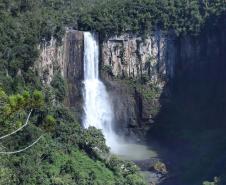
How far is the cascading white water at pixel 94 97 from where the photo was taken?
39.7 metres

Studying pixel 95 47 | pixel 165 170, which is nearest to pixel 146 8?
pixel 95 47

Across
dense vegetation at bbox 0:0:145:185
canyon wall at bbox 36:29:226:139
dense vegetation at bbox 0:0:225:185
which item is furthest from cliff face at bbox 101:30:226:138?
dense vegetation at bbox 0:0:145:185

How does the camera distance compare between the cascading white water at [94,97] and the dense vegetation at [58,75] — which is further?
the cascading white water at [94,97]

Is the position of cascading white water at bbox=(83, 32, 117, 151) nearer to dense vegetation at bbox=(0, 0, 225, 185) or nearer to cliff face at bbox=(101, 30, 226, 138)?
cliff face at bbox=(101, 30, 226, 138)

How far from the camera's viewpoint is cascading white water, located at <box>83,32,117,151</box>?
3972cm

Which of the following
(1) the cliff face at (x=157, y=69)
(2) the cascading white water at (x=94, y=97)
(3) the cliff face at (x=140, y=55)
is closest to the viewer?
(2) the cascading white water at (x=94, y=97)

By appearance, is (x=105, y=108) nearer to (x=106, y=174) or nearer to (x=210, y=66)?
(x=210, y=66)

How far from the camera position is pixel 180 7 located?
42.3m

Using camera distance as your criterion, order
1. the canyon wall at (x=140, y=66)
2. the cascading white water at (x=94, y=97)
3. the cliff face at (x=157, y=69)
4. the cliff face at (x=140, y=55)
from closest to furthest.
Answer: the canyon wall at (x=140, y=66), the cascading white water at (x=94, y=97), the cliff face at (x=140, y=55), the cliff face at (x=157, y=69)

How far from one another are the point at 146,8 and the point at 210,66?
5303 mm

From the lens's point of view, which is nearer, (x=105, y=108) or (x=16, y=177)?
(x=16, y=177)

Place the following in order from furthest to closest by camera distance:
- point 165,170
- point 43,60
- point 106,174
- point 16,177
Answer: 1. point 43,60
2. point 165,170
3. point 106,174
4. point 16,177

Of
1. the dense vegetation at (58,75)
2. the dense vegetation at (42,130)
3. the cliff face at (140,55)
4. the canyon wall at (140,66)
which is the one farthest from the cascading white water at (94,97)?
the dense vegetation at (42,130)

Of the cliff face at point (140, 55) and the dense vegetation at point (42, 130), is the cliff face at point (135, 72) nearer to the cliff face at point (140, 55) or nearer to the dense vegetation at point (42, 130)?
the cliff face at point (140, 55)
